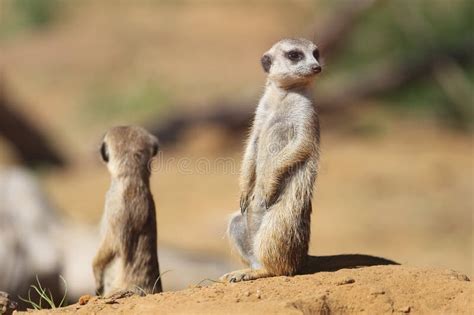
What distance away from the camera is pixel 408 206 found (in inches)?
384

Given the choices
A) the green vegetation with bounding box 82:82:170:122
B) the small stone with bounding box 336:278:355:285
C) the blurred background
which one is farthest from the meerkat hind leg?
the green vegetation with bounding box 82:82:170:122

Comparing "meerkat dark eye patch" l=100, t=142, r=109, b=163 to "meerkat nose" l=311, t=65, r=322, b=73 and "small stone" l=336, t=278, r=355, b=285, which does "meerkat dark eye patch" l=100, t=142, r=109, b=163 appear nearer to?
"meerkat nose" l=311, t=65, r=322, b=73

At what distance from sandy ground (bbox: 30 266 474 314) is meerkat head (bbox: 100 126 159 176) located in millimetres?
1166

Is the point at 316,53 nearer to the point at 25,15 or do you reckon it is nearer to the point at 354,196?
the point at 354,196

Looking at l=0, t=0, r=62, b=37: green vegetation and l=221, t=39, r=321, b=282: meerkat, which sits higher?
l=0, t=0, r=62, b=37: green vegetation

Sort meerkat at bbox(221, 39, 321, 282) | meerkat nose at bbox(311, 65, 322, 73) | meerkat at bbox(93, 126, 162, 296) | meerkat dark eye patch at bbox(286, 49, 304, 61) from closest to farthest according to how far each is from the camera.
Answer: meerkat at bbox(221, 39, 321, 282) → meerkat nose at bbox(311, 65, 322, 73) → meerkat dark eye patch at bbox(286, 49, 304, 61) → meerkat at bbox(93, 126, 162, 296)

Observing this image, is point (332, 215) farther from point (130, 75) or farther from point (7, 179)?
point (130, 75)

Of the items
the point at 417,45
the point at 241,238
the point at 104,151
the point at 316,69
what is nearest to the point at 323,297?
the point at 241,238

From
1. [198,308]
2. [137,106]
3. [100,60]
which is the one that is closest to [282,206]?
[198,308]

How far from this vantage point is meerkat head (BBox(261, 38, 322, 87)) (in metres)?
4.10

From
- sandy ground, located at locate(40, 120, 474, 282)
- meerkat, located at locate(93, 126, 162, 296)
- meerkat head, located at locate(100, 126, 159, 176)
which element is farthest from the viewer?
sandy ground, located at locate(40, 120, 474, 282)

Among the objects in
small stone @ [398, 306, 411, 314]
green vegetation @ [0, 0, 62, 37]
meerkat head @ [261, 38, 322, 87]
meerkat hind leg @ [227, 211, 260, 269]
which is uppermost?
green vegetation @ [0, 0, 62, 37]

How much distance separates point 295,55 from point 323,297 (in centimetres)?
126

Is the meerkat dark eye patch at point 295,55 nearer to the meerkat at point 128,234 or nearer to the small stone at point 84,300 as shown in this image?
the meerkat at point 128,234
